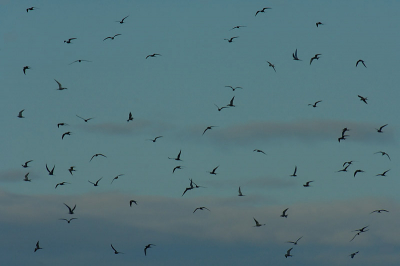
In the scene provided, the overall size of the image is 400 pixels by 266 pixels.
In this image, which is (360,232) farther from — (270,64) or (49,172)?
(49,172)

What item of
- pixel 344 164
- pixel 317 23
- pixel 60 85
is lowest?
pixel 344 164

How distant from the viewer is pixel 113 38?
439ft

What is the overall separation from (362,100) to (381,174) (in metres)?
12.5

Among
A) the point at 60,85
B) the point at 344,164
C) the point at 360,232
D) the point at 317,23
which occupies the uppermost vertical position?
the point at 317,23

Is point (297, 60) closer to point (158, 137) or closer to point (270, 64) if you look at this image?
point (270, 64)

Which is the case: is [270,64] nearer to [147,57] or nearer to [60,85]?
[147,57]

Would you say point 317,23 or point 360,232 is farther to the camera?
point 360,232

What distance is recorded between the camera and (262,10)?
12850cm

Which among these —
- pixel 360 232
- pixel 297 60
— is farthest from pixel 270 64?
pixel 360 232

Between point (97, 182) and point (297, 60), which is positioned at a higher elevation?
point (297, 60)

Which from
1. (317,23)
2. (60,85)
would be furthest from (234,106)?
(60,85)

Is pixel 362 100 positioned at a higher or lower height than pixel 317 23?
lower

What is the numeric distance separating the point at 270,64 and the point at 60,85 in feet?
99.8

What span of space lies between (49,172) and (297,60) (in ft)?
137
